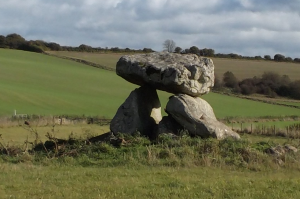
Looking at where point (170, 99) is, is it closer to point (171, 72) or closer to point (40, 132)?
point (171, 72)

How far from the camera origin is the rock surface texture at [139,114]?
1948cm

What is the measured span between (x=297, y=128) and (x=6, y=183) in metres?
29.5

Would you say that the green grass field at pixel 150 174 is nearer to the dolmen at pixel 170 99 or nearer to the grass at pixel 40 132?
the dolmen at pixel 170 99

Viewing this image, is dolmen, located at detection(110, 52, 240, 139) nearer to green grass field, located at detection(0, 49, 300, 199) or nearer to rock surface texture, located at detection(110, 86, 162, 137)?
rock surface texture, located at detection(110, 86, 162, 137)

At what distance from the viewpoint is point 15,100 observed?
4453 cm

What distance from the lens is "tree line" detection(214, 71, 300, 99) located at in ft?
233

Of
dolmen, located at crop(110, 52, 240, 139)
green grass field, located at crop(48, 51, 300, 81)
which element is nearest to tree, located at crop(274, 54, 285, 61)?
green grass field, located at crop(48, 51, 300, 81)

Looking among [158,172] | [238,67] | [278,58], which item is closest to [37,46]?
[238,67]

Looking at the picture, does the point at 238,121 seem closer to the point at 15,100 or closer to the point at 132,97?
the point at 15,100

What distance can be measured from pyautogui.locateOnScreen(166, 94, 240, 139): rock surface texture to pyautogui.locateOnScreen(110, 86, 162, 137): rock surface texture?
1258 mm

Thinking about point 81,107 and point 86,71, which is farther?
point 86,71

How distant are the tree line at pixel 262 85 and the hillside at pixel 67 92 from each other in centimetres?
→ 951

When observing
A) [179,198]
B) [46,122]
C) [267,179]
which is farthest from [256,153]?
[46,122]

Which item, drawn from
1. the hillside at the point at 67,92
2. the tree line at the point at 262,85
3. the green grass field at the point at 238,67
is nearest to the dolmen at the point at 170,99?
the hillside at the point at 67,92
